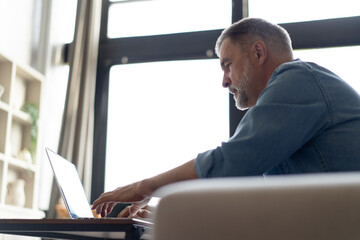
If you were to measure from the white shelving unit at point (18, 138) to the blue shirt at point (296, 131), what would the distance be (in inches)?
97.0

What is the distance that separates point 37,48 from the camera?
4.34m

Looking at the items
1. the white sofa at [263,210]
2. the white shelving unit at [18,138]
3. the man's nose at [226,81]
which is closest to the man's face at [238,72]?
the man's nose at [226,81]

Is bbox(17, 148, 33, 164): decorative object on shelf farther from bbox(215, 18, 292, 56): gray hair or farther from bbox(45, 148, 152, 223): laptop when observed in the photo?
bbox(215, 18, 292, 56): gray hair

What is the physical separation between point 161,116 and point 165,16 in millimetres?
850

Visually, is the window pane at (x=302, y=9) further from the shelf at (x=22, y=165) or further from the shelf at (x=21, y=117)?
the shelf at (x=22, y=165)

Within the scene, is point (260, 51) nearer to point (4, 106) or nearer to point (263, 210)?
point (263, 210)

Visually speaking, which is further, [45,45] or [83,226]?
[45,45]

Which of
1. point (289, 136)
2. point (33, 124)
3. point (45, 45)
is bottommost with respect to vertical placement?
point (289, 136)

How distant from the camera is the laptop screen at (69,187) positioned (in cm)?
189

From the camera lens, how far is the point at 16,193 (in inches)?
146

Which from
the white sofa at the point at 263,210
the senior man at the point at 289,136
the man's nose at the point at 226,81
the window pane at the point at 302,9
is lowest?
the white sofa at the point at 263,210

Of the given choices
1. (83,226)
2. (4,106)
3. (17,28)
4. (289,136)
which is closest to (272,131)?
(289,136)

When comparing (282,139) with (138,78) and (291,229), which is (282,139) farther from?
(138,78)

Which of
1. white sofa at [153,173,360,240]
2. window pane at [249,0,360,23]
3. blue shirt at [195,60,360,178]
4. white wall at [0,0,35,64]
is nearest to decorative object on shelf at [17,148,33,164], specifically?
white wall at [0,0,35,64]
